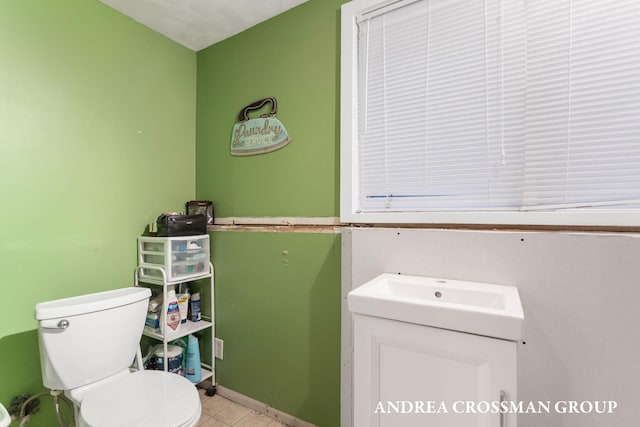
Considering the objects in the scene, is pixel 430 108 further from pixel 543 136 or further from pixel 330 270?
pixel 330 270

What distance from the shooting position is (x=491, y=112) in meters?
1.17

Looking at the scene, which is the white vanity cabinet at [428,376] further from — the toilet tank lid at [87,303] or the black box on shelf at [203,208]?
the black box on shelf at [203,208]

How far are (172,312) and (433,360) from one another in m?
1.37

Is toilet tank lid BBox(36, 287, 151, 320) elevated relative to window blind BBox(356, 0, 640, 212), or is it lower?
lower

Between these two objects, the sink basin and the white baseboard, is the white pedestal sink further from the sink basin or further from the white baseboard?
the white baseboard

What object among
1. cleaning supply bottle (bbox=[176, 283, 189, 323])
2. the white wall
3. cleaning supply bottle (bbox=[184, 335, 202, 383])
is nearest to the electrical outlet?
cleaning supply bottle (bbox=[184, 335, 202, 383])

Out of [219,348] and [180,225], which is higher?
[180,225]

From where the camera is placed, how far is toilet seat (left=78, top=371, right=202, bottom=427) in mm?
1009

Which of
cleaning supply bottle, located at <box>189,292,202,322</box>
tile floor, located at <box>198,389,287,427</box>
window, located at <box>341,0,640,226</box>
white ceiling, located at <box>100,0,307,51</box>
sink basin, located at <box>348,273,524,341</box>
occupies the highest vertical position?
white ceiling, located at <box>100,0,307,51</box>

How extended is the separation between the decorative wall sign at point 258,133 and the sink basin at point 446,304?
3.12 feet

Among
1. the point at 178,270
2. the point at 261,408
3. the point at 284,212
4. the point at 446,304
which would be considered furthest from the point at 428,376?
the point at 178,270

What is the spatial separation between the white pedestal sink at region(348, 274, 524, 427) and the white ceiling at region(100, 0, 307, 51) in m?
1.60

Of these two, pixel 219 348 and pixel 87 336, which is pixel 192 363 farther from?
pixel 87 336

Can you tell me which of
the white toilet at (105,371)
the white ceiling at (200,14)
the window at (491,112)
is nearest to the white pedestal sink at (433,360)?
the window at (491,112)
